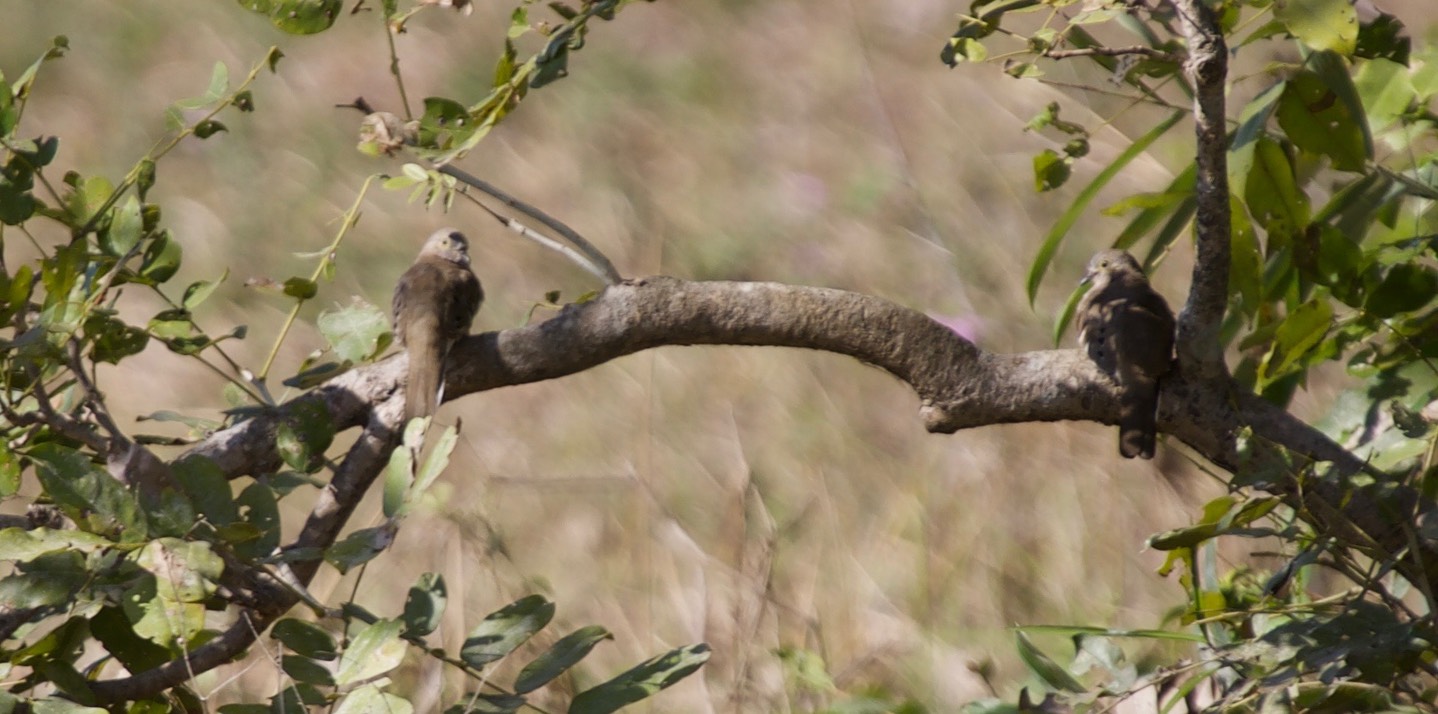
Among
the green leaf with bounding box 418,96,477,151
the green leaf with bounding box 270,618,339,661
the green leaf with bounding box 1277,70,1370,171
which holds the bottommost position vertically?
the green leaf with bounding box 270,618,339,661

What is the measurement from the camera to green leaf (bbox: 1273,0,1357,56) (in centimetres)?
182

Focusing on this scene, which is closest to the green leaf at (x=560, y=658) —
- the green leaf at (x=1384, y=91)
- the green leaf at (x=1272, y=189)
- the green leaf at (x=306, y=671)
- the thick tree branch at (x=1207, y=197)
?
the green leaf at (x=306, y=671)

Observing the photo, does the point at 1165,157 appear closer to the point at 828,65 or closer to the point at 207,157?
the point at 828,65

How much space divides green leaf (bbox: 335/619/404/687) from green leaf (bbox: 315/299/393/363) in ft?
2.96

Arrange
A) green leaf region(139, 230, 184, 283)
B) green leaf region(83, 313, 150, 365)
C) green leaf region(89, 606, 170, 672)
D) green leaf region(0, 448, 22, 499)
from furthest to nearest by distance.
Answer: green leaf region(139, 230, 184, 283), green leaf region(83, 313, 150, 365), green leaf region(89, 606, 170, 672), green leaf region(0, 448, 22, 499)

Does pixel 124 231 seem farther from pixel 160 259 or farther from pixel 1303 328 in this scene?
pixel 1303 328

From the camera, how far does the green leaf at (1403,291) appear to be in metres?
2.34

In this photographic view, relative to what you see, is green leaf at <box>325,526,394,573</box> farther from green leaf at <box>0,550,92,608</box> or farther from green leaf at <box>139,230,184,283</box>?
green leaf at <box>139,230,184,283</box>

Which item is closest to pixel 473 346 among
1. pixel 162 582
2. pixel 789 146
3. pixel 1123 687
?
pixel 162 582

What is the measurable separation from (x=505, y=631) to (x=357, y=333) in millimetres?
856

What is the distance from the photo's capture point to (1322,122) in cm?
260

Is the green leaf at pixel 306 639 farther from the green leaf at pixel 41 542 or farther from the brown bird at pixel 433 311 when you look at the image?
the brown bird at pixel 433 311

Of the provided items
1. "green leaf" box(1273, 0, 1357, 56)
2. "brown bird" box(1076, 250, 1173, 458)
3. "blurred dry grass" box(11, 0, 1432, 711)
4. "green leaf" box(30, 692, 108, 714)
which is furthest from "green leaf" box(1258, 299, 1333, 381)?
"blurred dry grass" box(11, 0, 1432, 711)

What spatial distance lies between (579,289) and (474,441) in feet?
3.00
